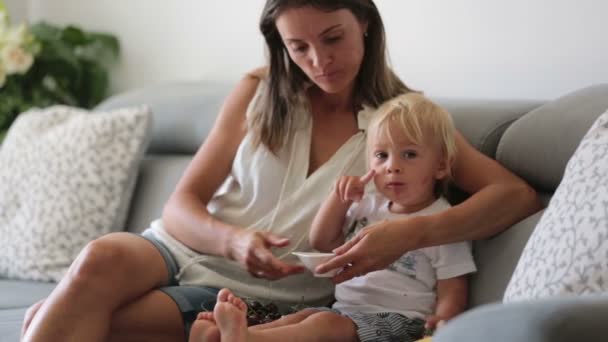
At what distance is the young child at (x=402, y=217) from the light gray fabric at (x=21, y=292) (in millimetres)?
761

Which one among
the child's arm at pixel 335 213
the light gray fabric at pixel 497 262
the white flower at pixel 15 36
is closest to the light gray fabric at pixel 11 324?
the child's arm at pixel 335 213

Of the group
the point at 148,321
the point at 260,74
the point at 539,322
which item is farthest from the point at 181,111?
the point at 539,322

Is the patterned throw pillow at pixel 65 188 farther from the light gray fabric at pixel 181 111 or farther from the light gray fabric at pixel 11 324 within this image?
the light gray fabric at pixel 11 324

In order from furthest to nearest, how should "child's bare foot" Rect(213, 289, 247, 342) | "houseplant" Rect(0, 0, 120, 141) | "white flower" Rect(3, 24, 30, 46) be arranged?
1. "houseplant" Rect(0, 0, 120, 141)
2. "white flower" Rect(3, 24, 30, 46)
3. "child's bare foot" Rect(213, 289, 247, 342)

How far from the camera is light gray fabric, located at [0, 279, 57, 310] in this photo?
2.13m

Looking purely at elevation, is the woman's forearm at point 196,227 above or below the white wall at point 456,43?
below

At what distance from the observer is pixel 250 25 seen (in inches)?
111

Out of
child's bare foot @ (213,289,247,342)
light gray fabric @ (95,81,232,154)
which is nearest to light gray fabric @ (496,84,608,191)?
child's bare foot @ (213,289,247,342)

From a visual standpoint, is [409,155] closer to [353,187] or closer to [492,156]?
[353,187]

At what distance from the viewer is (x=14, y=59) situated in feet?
9.86

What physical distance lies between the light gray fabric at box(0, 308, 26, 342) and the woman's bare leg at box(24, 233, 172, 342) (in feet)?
0.70

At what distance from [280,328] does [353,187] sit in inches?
11.3

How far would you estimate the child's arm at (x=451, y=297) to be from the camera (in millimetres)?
1644

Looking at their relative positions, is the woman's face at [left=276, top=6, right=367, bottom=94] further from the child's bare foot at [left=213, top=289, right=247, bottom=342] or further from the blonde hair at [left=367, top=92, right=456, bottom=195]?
the child's bare foot at [left=213, top=289, right=247, bottom=342]
